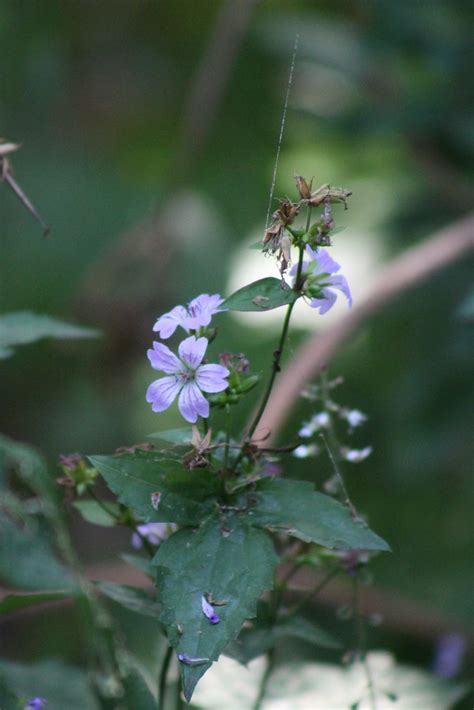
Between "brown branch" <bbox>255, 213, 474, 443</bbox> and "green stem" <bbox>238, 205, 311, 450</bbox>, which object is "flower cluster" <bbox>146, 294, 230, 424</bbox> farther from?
"brown branch" <bbox>255, 213, 474, 443</bbox>

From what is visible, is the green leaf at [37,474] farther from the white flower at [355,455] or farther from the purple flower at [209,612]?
the white flower at [355,455]

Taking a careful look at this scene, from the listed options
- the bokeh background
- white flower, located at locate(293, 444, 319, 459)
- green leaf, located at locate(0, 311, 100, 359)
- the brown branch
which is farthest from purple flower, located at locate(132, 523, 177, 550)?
the bokeh background

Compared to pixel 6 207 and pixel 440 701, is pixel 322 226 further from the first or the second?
pixel 6 207

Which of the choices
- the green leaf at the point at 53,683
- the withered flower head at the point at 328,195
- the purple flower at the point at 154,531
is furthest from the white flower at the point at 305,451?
the green leaf at the point at 53,683

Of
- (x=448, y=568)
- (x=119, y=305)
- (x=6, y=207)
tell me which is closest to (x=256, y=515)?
(x=448, y=568)

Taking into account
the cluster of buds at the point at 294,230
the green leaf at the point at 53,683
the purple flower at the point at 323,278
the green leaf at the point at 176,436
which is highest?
the cluster of buds at the point at 294,230

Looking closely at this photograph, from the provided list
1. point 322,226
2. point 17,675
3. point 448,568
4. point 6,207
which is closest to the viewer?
point 322,226
